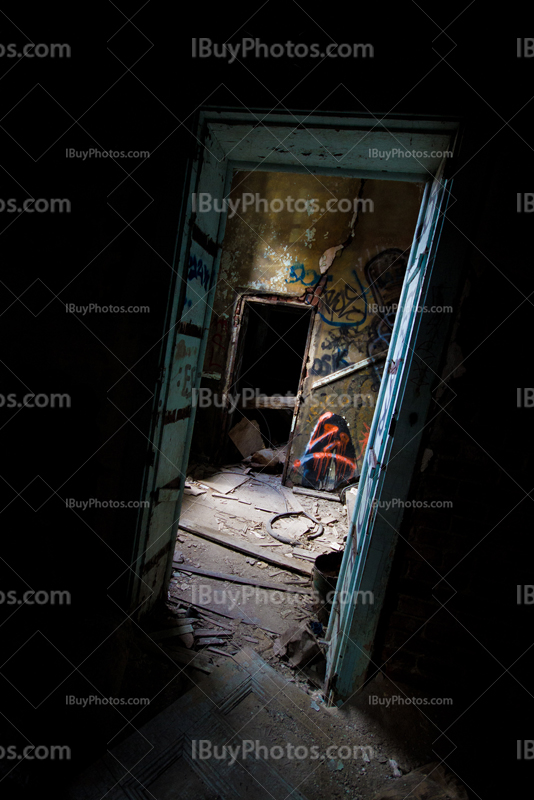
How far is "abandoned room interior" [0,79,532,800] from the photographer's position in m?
1.61

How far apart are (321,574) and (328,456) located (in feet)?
8.70

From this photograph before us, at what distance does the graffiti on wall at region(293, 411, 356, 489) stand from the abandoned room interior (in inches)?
105

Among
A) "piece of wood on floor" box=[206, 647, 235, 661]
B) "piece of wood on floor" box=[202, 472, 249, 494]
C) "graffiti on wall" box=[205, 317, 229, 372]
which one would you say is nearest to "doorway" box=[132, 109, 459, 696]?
"piece of wood on floor" box=[206, 647, 235, 661]

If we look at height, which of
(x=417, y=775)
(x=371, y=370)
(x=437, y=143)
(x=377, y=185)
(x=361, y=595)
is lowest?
(x=417, y=775)

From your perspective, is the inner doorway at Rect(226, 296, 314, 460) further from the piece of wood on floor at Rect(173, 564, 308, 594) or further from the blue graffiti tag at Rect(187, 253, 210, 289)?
the blue graffiti tag at Rect(187, 253, 210, 289)

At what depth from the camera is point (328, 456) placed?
545 cm

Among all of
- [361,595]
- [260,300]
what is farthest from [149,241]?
[260,300]

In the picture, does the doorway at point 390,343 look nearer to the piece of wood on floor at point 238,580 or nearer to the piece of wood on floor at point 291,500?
the piece of wood on floor at point 238,580

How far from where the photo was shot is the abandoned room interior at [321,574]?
1.61 metres

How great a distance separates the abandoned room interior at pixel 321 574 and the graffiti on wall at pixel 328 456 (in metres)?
2.67

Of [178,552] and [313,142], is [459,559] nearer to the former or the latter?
[313,142]

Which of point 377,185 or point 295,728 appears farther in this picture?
point 377,185

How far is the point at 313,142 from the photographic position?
6.26ft

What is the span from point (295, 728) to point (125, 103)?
3519 millimetres
